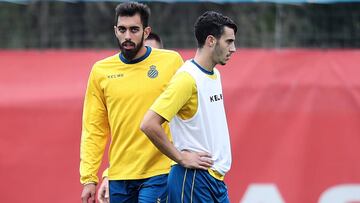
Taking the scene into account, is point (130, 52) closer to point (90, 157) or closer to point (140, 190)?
point (90, 157)

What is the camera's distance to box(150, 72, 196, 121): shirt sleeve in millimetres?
5859

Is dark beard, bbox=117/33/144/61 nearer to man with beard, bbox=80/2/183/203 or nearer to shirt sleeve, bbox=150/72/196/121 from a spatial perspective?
man with beard, bbox=80/2/183/203

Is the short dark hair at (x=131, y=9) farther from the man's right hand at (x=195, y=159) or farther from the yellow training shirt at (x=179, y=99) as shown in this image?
the man's right hand at (x=195, y=159)

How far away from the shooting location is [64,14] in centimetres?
1204

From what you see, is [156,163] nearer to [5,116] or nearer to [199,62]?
[199,62]

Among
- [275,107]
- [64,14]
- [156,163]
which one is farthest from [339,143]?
[64,14]

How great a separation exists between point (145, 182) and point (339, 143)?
9.41ft

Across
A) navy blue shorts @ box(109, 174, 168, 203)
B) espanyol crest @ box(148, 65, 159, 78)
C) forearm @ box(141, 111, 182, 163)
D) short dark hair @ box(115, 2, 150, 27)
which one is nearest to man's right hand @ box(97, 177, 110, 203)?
navy blue shorts @ box(109, 174, 168, 203)

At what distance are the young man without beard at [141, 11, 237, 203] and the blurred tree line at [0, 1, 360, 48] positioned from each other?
4.70 metres

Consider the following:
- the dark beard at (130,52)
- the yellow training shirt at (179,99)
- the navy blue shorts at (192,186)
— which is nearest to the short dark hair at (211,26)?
the yellow training shirt at (179,99)

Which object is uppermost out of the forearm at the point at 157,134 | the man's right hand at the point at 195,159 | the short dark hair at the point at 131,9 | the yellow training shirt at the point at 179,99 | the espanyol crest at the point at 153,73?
the short dark hair at the point at 131,9

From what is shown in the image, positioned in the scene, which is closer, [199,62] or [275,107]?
[199,62]

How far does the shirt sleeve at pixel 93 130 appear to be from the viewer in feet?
22.5

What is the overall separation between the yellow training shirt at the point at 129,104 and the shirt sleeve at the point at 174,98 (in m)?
0.73
